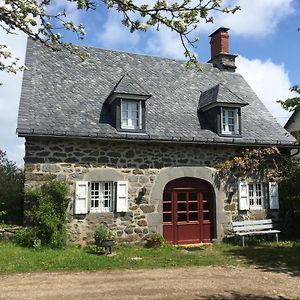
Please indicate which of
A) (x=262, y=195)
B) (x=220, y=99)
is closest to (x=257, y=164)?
(x=262, y=195)

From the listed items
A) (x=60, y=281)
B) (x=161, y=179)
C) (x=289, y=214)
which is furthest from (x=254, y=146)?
(x=60, y=281)

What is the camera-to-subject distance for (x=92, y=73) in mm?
14344

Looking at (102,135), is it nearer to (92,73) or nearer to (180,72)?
(92,73)

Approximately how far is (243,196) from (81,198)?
573cm

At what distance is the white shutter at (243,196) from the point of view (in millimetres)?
13266

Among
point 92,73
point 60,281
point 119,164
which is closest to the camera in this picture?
point 60,281

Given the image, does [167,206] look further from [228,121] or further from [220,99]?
[220,99]

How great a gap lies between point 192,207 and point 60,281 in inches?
252

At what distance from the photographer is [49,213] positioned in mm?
10594

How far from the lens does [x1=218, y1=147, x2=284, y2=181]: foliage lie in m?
13.2

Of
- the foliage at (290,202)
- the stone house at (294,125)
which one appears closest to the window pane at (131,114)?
the foliage at (290,202)

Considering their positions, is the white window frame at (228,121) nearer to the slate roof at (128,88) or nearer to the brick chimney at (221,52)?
the slate roof at (128,88)

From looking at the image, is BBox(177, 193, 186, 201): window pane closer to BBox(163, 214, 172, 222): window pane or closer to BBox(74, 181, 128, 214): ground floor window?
BBox(163, 214, 172, 222): window pane

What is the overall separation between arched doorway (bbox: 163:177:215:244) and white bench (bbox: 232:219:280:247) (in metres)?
0.89
